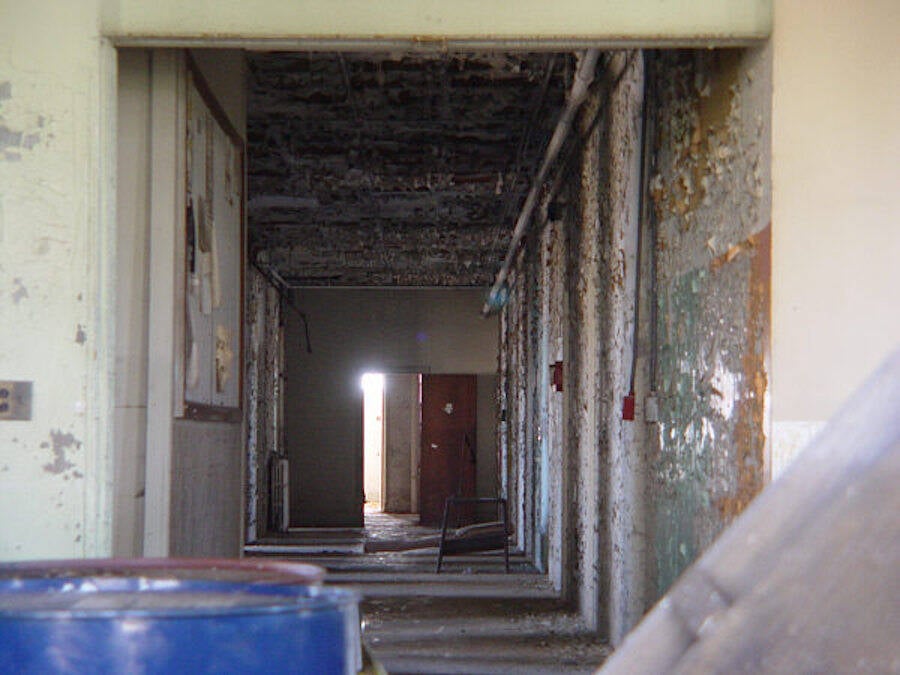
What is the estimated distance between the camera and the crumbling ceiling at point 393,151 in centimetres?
532

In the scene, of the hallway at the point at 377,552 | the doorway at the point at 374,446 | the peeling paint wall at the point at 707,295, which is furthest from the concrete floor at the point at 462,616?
the doorway at the point at 374,446

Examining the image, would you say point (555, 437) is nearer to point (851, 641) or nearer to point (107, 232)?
point (107, 232)

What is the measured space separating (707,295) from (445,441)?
10.4m

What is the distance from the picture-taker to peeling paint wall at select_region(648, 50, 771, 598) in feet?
8.63

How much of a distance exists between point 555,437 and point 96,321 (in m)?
4.82

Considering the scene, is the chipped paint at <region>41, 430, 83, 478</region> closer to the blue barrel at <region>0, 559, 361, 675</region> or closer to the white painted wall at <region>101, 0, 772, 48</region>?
the white painted wall at <region>101, 0, 772, 48</region>

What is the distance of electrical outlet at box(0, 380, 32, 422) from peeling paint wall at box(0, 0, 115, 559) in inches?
0.7

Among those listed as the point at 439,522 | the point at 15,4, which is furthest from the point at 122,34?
the point at 439,522

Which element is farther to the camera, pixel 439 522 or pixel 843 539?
pixel 439 522

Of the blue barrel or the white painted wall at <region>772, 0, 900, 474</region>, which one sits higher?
the white painted wall at <region>772, 0, 900, 474</region>

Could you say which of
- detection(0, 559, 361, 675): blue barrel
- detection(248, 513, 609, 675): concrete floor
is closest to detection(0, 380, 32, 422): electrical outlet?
detection(0, 559, 361, 675): blue barrel

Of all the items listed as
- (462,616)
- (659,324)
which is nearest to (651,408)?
(659,324)

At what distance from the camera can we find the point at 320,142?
661 centimetres

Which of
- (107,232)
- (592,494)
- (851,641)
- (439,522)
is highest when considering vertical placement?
(107,232)
